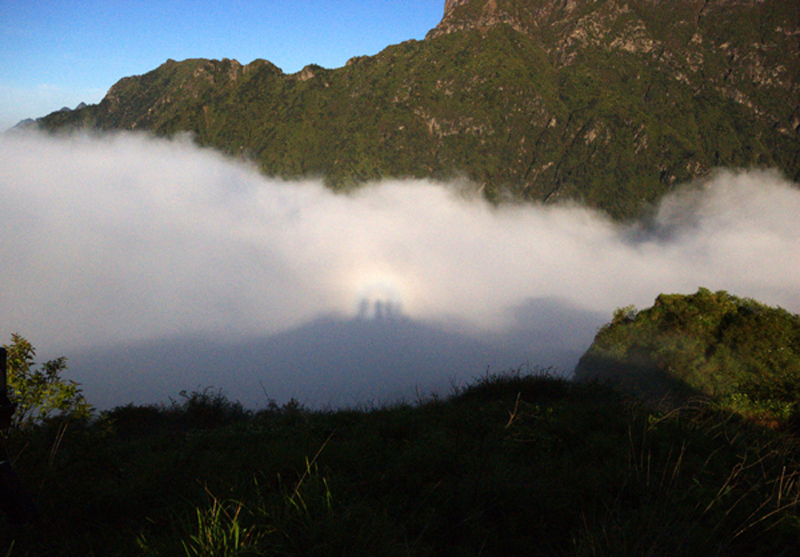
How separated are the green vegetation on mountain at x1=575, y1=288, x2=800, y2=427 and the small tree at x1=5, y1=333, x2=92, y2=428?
13747mm

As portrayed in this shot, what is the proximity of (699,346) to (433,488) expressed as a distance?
17.6 m

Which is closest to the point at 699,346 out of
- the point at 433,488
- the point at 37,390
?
the point at 433,488

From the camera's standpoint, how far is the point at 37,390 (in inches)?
388

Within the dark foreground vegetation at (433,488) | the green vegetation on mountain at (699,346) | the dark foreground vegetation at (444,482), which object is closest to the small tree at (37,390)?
the dark foreground vegetation at (444,482)

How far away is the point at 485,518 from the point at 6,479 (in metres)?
3.85

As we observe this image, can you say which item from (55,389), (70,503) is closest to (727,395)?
(70,503)

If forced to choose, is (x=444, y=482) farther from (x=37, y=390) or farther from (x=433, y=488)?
(x=37, y=390)

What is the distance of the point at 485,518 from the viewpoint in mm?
3957

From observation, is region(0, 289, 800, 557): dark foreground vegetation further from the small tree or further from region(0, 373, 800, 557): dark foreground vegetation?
the small tree

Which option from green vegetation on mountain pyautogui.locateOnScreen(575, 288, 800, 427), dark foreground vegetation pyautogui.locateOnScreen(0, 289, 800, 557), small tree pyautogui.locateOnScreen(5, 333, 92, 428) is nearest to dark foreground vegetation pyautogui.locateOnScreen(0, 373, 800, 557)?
dark foreground vegetation pyautogui.locateOnScreen(0, 289, 800, 557)

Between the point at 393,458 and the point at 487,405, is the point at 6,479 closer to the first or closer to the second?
the point at 393,458

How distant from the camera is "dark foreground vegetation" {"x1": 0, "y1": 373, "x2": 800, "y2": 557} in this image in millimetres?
3418

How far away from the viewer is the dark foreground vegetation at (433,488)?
342 centimetres

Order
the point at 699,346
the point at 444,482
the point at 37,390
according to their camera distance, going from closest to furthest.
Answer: the point at 444,482 → the point at 37,390 → the point at 699,346
